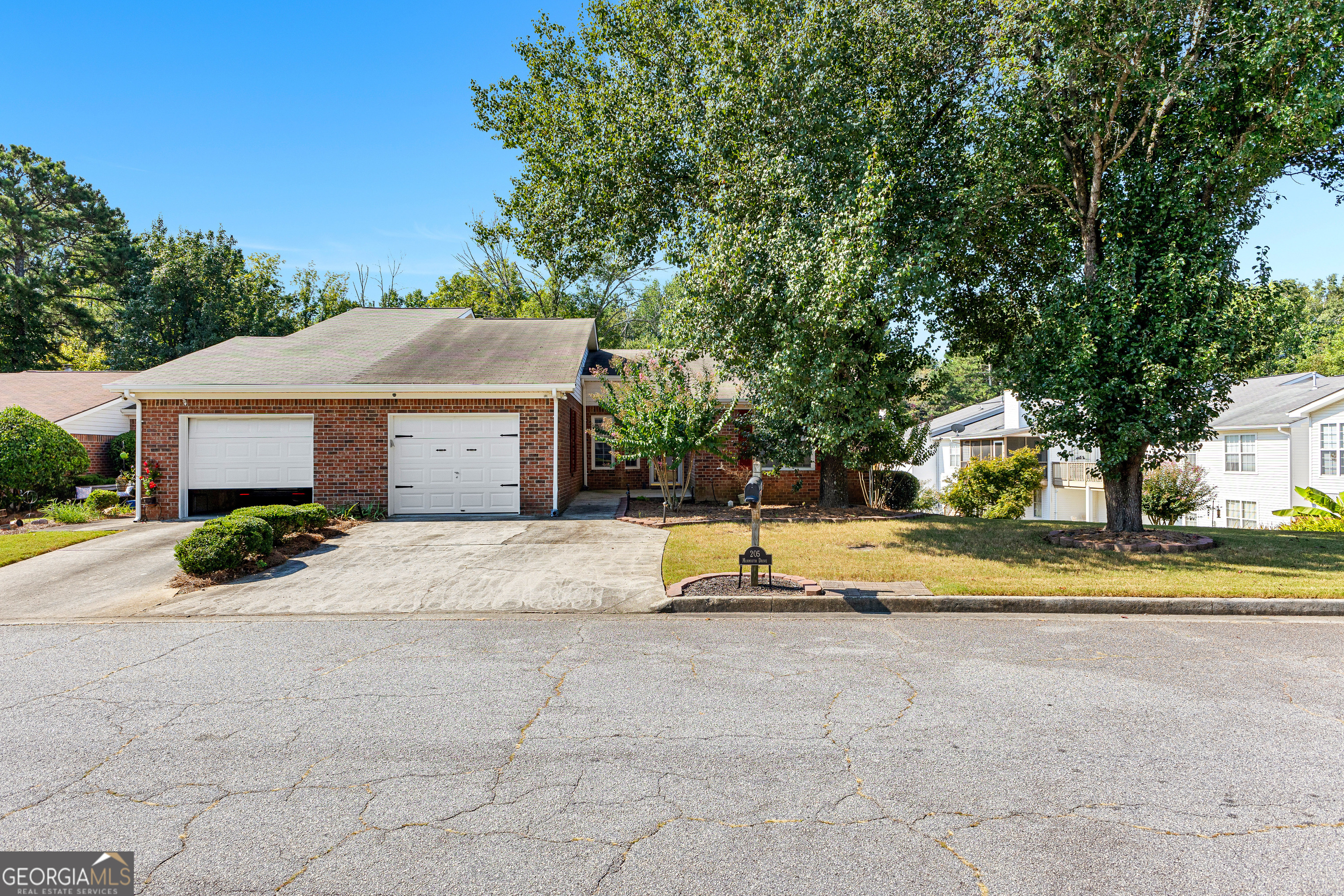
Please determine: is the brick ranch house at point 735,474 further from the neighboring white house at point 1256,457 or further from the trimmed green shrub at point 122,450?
the trimmed green shrub at point 122,450

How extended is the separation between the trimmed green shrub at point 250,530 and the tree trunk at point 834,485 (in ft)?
36.4

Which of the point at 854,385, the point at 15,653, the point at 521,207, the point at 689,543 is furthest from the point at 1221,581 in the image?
the point at 521,207

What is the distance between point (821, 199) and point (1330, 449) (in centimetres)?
1929

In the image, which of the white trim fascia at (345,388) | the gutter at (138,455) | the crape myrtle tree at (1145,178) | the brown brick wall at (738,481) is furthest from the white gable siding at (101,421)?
the crape myrtle tree at (1145,178)

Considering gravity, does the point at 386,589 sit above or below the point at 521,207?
below

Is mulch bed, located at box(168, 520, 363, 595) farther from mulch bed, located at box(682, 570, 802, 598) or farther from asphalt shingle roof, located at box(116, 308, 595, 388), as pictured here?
mulch bed, located at box(682, 570, 802, 598)

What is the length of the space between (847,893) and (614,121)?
16.7m

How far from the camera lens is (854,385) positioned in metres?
10.8

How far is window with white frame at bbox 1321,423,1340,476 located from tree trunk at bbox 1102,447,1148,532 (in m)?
14.6

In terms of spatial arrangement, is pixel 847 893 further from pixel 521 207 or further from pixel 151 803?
pixel 521 207

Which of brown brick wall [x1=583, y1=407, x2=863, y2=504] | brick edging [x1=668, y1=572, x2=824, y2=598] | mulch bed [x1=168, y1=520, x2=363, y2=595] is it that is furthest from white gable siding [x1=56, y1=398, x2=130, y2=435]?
brick edging [x1=668, y1=572, x2=824, y2=598]

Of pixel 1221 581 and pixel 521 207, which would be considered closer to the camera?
pixel 1221 581

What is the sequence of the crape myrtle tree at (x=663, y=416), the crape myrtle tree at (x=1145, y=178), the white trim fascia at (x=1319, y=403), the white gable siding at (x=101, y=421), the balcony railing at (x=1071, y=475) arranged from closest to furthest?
the crape myrtle tree at (x=1145, y=178), the crape myrtle tree at (x=663, y=416), the white gable siding at (x=101, y=421), the white trim fascia at (x=1319, y=403), the balcony railing at (x=1071, y=475)

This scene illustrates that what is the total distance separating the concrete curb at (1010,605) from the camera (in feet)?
23.1
